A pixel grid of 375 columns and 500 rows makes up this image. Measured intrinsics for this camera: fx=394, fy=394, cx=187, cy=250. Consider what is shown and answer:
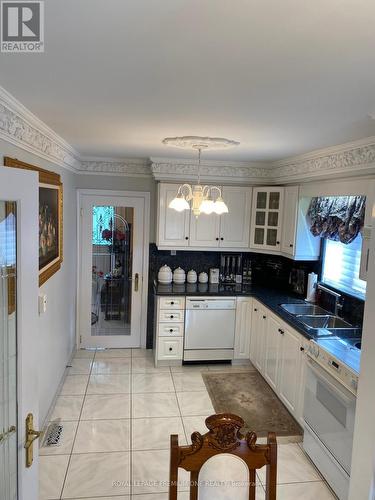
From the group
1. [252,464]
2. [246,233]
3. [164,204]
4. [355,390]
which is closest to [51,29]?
[252,464]

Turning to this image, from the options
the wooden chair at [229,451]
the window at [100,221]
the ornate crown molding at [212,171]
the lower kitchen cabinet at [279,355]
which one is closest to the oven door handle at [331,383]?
the lower kitchen cabinet at [279,355]

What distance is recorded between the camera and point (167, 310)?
4.51 m

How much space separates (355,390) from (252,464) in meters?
1.12

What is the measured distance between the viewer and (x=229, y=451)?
1.57 m

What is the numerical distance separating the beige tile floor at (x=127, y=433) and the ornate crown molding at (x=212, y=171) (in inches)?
87.7

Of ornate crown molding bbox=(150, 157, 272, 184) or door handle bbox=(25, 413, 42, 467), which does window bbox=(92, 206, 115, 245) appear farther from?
door handle bbox=(25, 413, 42, 467)

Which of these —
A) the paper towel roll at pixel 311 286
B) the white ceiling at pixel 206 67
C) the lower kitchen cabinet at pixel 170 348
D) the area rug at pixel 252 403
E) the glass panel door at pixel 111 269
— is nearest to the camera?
the white ceiling at pixel 206 67

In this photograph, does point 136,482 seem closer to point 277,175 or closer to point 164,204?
point 164,204

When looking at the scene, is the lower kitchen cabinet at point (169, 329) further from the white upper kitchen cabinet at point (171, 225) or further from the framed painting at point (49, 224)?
the framed painting at point (49, 224)

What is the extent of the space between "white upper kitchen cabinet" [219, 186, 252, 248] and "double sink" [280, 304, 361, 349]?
106 centimetres

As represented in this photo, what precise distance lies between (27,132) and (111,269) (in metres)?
2.72

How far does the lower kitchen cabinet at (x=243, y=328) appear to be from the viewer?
462 centimetres

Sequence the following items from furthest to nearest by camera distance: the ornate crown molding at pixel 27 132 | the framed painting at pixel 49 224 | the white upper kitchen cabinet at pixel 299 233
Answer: the white upper kitchen cabinet at pixel 299 233 → the framed painting at pixel 49 224 → the ornate crown molding at pixel 27 132

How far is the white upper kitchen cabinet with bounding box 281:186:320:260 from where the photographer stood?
406 centimetres
